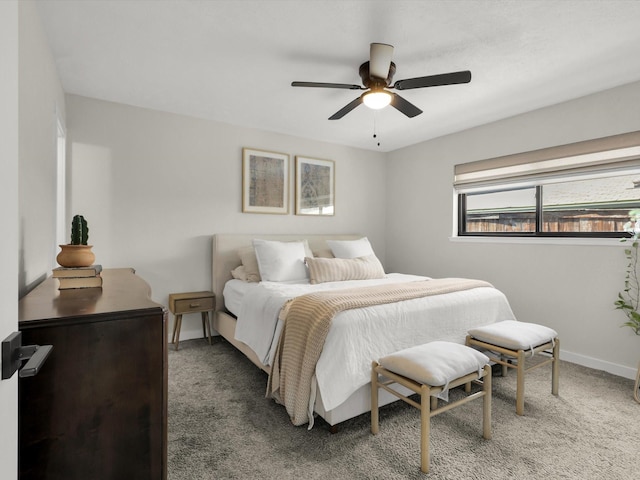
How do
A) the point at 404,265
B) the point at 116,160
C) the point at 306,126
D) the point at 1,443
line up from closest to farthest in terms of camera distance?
1. the point at 1,443
2. the point at 116,160
3. the point at 306,126
4. the point at 404,265

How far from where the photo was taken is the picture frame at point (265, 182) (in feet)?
13.2

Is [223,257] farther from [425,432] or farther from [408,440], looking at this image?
[425,432]

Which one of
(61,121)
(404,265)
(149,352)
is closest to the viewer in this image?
(149,352)

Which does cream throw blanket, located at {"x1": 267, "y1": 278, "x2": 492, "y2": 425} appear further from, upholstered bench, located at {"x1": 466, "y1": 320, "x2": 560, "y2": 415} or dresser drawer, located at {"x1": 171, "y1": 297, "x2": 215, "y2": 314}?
dresser drawer, located at {"x1": 171, "y1": 297, "x2": 215, "y2": 314}

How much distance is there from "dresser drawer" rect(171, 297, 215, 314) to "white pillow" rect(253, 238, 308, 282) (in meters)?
0.63

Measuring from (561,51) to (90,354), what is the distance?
125 inches

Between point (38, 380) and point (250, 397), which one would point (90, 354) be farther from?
point (250, 397)

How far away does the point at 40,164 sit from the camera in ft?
6.48

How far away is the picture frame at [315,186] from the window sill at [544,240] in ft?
5.42

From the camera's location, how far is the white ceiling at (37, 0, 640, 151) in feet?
6.48

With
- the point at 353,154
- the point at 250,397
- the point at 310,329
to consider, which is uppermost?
the point at 353,154

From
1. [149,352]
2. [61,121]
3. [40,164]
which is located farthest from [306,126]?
[149,352]

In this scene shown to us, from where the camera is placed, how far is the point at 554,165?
10.9ft

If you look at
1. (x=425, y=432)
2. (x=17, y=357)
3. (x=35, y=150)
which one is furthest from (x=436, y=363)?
(x=35, y=150)
